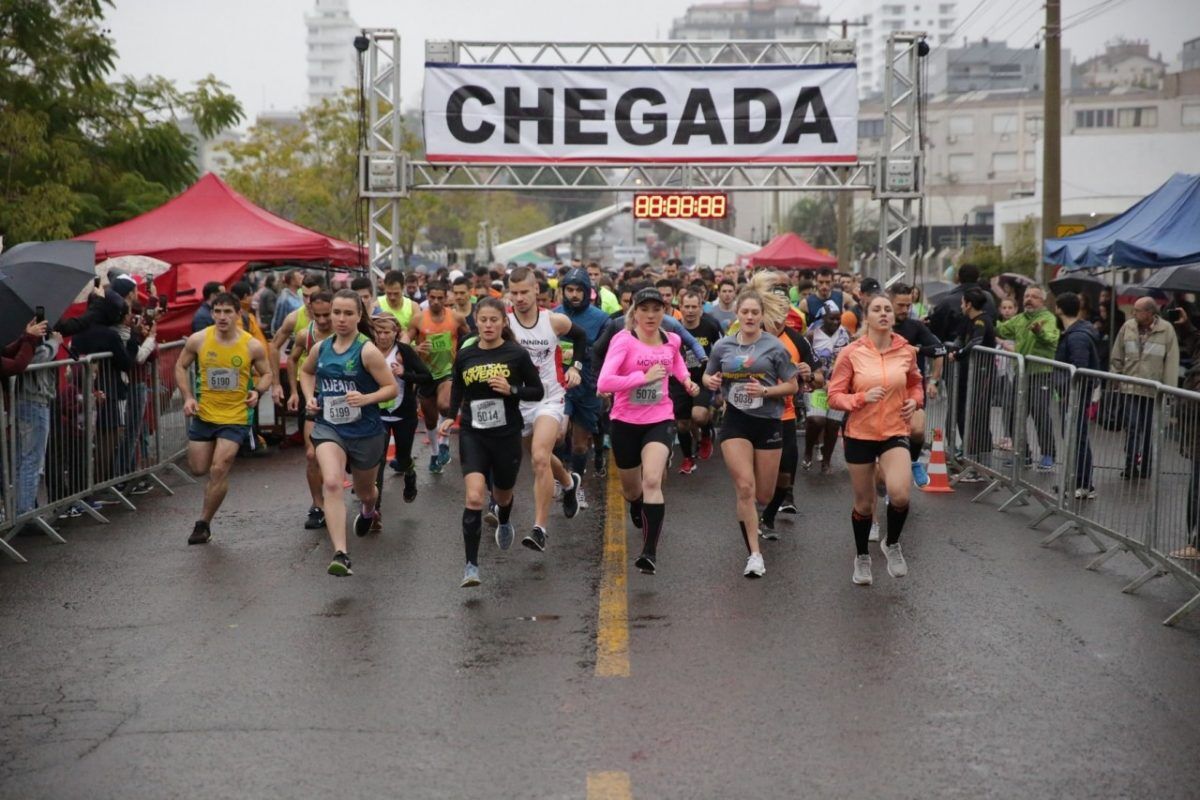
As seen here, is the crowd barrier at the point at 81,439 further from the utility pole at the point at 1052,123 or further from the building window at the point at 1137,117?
the building window at the point at 1137,117

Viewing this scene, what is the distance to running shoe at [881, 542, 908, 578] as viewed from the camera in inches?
359

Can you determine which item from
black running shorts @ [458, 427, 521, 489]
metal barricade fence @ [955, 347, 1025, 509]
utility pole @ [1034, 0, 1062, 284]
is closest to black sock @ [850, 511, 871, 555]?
black running shorts @ [458, 427, 521, 489]

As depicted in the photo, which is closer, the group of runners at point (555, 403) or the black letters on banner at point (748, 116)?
the group of runners at point (555, 403)

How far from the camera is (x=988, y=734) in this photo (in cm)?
601

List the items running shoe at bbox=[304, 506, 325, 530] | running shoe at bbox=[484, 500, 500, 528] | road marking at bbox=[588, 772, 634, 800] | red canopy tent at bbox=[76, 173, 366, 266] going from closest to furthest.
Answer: road marking at bbox=[588, 772, 634, 800] → running shoe at bbox=[484, 500, 500, 528] → running shoe at bbox=[304, 506, 325, 530] → red canopy tent at bbox=[76, 173, 366, 266]

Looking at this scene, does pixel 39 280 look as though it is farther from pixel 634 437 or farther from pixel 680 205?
pixel 680 205

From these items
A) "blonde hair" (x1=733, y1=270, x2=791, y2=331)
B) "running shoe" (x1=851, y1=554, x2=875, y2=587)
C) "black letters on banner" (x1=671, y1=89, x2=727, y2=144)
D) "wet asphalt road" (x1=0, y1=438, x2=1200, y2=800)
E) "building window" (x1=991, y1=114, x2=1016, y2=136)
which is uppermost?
"building window" (x1=991, y1=114, x2=1016, y2=136)

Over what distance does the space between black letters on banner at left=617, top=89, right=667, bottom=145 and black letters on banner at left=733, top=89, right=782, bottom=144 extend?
3.08 feet

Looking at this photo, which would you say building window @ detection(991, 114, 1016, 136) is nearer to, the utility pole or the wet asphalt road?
the utility pole

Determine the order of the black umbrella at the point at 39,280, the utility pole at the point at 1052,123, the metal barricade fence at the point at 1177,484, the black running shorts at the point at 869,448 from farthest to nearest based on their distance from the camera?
the utility pole at the point at 1052,123, the black umbrella at the point at 39,280, the black running shorts at the point at 869,448, the metal barricade fence at the point at 1177,484

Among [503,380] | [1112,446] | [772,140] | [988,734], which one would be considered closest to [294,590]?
[503,380]

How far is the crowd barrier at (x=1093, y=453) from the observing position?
8914mm

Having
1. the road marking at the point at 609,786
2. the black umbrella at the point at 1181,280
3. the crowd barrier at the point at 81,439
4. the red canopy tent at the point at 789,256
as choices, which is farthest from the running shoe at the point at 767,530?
the red canopy tent at the point at 789,256

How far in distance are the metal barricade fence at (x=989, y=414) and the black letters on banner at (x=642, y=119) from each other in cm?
659
